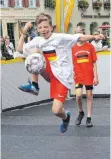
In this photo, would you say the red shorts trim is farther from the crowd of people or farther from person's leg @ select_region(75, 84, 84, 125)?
the crowd of people

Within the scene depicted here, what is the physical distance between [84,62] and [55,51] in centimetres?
240

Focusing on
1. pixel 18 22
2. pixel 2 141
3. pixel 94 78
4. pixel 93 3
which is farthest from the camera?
pixel 93 3

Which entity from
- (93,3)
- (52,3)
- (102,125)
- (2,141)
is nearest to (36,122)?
(102,125)

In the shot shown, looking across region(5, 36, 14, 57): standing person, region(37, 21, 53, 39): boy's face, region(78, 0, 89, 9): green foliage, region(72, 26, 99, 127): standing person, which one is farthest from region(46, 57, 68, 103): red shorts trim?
→ region(78, 0, 89, 9): green foliage

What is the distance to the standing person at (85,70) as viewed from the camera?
9.08 m

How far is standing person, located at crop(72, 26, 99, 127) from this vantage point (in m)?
9.08

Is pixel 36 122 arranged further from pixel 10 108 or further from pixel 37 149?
pixel 37 149

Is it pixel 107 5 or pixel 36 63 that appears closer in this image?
pixel 36 63

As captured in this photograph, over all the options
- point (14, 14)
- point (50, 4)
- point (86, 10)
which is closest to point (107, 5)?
point (86, 10)

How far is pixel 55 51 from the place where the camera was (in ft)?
22.5

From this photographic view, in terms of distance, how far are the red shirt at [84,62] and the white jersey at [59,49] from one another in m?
2.11

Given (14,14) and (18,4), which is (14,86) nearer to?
(14,14)

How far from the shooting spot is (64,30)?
491 inches

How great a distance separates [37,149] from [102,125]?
7.24ft
